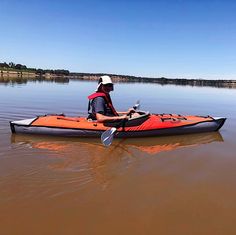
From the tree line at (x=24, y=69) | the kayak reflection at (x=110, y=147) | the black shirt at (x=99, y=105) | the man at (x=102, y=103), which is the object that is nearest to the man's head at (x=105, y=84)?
the man at (x=102, y=103)

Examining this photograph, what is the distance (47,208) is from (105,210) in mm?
800

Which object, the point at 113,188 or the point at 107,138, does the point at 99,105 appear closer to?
the point at 107,138

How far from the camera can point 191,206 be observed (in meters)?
4.76

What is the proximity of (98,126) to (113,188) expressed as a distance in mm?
3714

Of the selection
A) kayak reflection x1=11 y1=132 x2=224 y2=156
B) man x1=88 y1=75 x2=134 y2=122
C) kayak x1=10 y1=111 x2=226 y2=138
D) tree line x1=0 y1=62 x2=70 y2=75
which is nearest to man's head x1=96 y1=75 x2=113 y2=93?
man x1=88 y1=75 x2=134 y2=122

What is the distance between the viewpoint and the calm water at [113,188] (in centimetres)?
412

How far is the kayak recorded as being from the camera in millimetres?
8797

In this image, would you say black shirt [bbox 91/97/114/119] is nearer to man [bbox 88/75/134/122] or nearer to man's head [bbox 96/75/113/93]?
man [bbox 88/75/134/122]

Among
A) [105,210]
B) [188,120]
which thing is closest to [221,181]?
[105,210]

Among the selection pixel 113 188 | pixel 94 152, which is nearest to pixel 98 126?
pixel 94 152

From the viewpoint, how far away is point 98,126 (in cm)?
888

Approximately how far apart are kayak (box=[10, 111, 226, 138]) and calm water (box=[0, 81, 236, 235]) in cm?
33

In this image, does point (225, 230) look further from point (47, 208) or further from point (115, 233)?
point (47, 208)

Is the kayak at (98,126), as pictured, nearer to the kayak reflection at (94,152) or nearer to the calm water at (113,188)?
the kayak reflection at (94,152)
